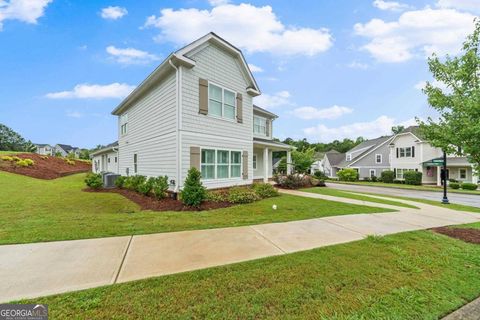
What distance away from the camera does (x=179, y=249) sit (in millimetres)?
4074

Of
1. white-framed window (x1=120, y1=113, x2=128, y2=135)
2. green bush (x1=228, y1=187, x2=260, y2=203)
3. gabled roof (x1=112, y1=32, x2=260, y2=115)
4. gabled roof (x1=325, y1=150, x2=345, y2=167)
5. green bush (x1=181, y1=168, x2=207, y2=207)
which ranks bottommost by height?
green bush (x1=228, y1=187, x2=260, y2=203)

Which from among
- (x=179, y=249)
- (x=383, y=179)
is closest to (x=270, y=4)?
(x=179, y=249)

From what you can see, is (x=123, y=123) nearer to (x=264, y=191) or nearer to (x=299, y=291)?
(x=264, y=191)

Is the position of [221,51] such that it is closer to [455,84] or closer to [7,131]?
[455,84]

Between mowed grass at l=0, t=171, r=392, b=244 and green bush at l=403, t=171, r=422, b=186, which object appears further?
green bush at l=403, t=171, r=422, b=186

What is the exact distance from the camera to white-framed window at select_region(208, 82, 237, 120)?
10375mm

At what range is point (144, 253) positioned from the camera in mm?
3830

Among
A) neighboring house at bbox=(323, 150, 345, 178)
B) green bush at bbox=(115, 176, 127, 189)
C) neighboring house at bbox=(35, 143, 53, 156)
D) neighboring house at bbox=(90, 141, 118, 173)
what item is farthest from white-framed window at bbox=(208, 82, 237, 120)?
neighboring house at bbox=(35, 143, 53, 156)

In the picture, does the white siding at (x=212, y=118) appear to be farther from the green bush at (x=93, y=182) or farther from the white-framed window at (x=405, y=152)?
the white-framed window at (x=405, y=152)

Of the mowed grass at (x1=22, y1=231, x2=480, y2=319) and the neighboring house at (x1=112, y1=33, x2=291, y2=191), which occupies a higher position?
the neighboring house at (x1=112, y1=33, x2=291, y2=191)

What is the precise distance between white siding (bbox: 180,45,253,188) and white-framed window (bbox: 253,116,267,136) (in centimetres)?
420

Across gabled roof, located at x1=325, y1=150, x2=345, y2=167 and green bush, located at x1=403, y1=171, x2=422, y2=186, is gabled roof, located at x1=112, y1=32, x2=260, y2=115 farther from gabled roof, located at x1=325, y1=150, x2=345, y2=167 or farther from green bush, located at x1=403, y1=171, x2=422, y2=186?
gabled roof, located at x1=325, y1=150, x2=345, y2=167

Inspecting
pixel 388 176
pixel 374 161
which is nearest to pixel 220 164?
pixel 388 176

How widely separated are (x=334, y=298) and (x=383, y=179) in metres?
34.7
